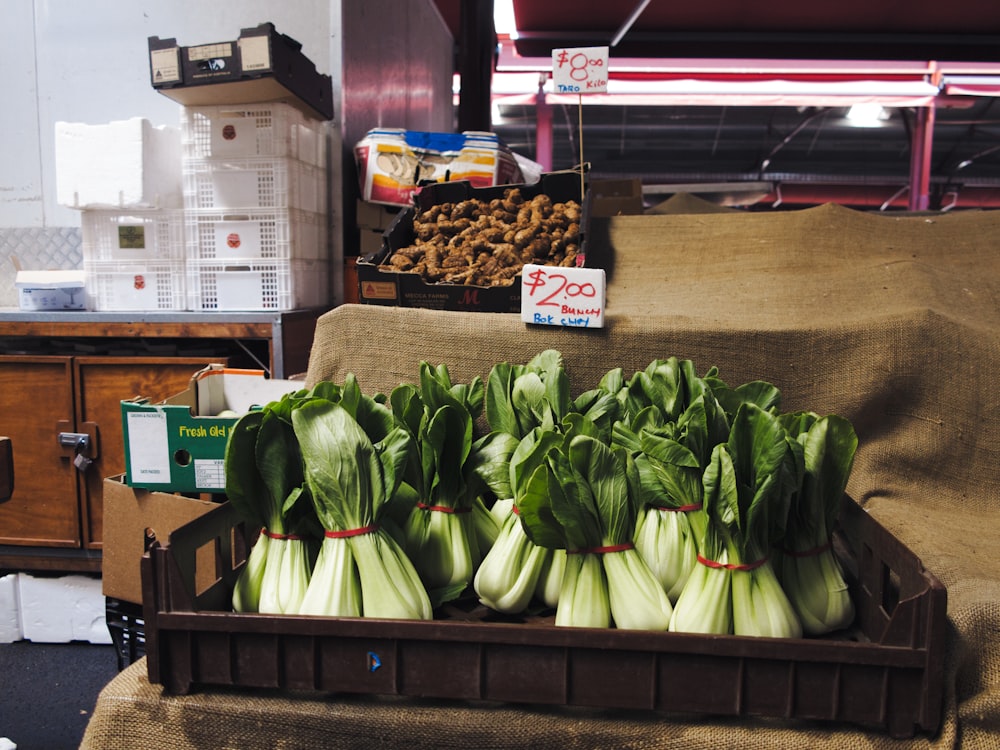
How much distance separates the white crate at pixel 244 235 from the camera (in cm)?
285

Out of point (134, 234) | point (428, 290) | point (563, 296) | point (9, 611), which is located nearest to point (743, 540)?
point (563, 296)

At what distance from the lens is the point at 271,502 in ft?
3.79

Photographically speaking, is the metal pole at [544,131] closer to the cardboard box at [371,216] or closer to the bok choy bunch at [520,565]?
the cardboard box at [371,216]

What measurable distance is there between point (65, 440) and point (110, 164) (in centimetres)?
103

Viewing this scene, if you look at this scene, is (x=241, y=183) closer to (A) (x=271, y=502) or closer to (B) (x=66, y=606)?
(B) (x=66, y=606)

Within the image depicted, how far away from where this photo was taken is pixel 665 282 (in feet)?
6.93

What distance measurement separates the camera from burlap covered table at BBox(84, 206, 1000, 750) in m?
0.98

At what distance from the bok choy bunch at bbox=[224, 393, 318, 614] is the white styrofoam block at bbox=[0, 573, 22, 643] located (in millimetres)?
2291

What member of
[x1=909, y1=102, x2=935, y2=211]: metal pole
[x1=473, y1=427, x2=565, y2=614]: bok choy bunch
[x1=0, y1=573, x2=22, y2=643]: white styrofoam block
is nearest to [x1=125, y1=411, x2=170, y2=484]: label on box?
[x1=473, y1=427, x2=565, y2=614]: bok choy bunch

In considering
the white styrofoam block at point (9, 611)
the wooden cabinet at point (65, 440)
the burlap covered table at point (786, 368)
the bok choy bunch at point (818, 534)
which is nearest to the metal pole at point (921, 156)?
the burlap covered table at point (786, 368)

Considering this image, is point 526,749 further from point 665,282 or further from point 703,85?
point 703,85

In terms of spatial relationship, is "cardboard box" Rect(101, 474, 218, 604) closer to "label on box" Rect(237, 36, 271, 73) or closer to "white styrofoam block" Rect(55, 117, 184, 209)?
"white styrofoam block" Rect(55, 117, 184, 209)

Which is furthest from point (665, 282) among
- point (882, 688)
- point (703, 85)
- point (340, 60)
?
point (703, 85)

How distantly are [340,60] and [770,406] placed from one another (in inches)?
110
